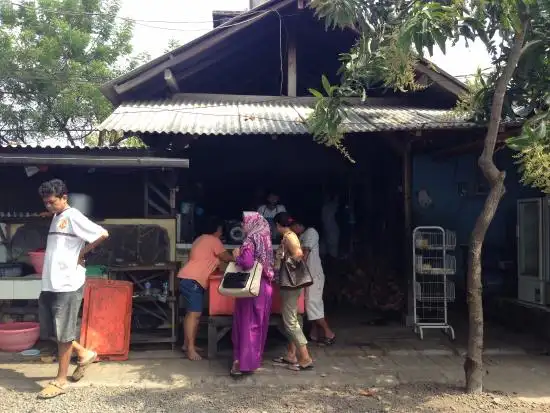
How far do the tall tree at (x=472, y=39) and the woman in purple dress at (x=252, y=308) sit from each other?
1.25 meters

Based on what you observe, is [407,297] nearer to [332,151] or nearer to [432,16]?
[332,151]

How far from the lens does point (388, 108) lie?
8.12 m

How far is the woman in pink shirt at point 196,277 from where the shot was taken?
5820 mm

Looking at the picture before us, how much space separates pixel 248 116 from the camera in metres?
7.14

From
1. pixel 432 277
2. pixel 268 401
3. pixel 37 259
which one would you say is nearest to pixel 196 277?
pixel 268 401

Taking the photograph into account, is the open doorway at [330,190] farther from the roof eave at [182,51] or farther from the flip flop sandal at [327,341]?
the flip flop sandal at [327,341]

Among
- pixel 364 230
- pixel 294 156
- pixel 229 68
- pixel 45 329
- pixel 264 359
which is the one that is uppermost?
pixel 229 68

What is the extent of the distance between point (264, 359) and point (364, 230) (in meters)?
4.53

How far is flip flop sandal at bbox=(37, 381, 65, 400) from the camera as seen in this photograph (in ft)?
15.1

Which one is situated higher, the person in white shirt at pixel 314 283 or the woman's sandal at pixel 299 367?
the person in white shirt at pixel 314 283

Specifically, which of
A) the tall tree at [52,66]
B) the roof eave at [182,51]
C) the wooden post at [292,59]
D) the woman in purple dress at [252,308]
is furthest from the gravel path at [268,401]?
the tall tree at [52,66]

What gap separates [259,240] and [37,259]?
2.91 meters

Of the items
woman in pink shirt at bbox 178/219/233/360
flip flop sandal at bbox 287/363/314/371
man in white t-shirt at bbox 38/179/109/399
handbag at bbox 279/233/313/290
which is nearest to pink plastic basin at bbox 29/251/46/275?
man in white t-shirt at bbox 38/179/109/399

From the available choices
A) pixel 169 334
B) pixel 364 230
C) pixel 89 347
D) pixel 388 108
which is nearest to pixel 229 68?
pixel 388 108
